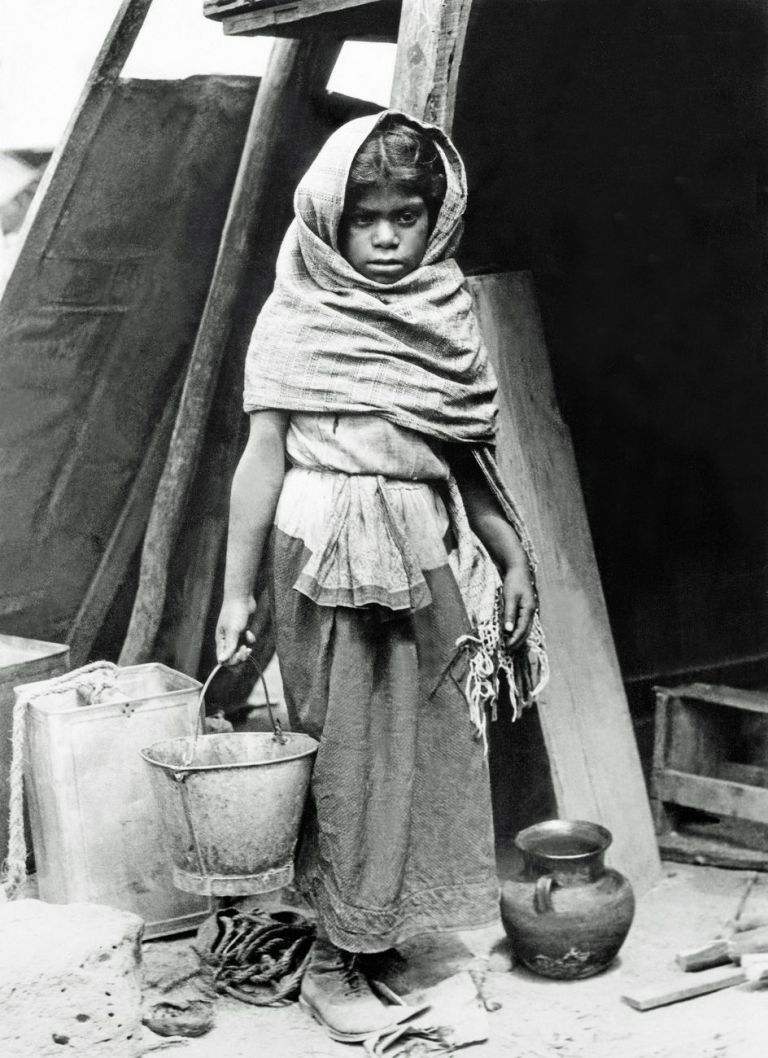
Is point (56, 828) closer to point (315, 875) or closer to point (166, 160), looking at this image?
point (315, 875)

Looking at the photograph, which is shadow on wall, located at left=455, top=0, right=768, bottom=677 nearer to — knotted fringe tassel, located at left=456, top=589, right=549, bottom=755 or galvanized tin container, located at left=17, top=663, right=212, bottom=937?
knotted fringe tassel, located at left=456, top=589, right=549, bottom=755

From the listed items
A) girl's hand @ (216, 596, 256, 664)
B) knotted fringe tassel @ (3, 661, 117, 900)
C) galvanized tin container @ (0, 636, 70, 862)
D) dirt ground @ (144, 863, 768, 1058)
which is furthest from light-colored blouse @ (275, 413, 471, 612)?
galvanized tin container @ (0, 636, 70, 862)

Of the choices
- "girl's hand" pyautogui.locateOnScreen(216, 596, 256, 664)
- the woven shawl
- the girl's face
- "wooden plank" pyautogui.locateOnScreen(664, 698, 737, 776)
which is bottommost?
"wooden plank" pyautogui.locateOnScreen(664, 698, 737, 776)

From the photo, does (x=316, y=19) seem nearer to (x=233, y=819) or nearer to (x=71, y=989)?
(x=233, y=819)

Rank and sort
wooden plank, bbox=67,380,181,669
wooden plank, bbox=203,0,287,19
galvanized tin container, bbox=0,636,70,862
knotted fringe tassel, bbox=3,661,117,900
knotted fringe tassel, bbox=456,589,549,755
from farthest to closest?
wooden plank, bbox=67,380,181,669 → wooden plank, bbox=203,0,287,19 → galvanized tin container, bbox=0,636,70,862 → knotted fringe tassel, bbox=3,661,117,900 → knotted fringe tassel, bbox=456,589,549,755

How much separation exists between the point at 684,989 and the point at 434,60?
2598mm

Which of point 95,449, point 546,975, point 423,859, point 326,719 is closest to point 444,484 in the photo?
point 326,719

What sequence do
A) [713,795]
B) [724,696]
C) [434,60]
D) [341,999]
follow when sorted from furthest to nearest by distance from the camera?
[724,696], [713,795], [434,60], [341,999]

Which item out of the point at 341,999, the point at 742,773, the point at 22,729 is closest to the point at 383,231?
the point at 22,729

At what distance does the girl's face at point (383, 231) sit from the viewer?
3045mm

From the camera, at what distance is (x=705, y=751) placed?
181 inches

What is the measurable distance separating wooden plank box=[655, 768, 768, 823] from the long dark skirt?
134 centimetres

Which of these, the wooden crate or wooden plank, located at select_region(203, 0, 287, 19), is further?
the wooden crate

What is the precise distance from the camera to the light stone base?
2.58m
